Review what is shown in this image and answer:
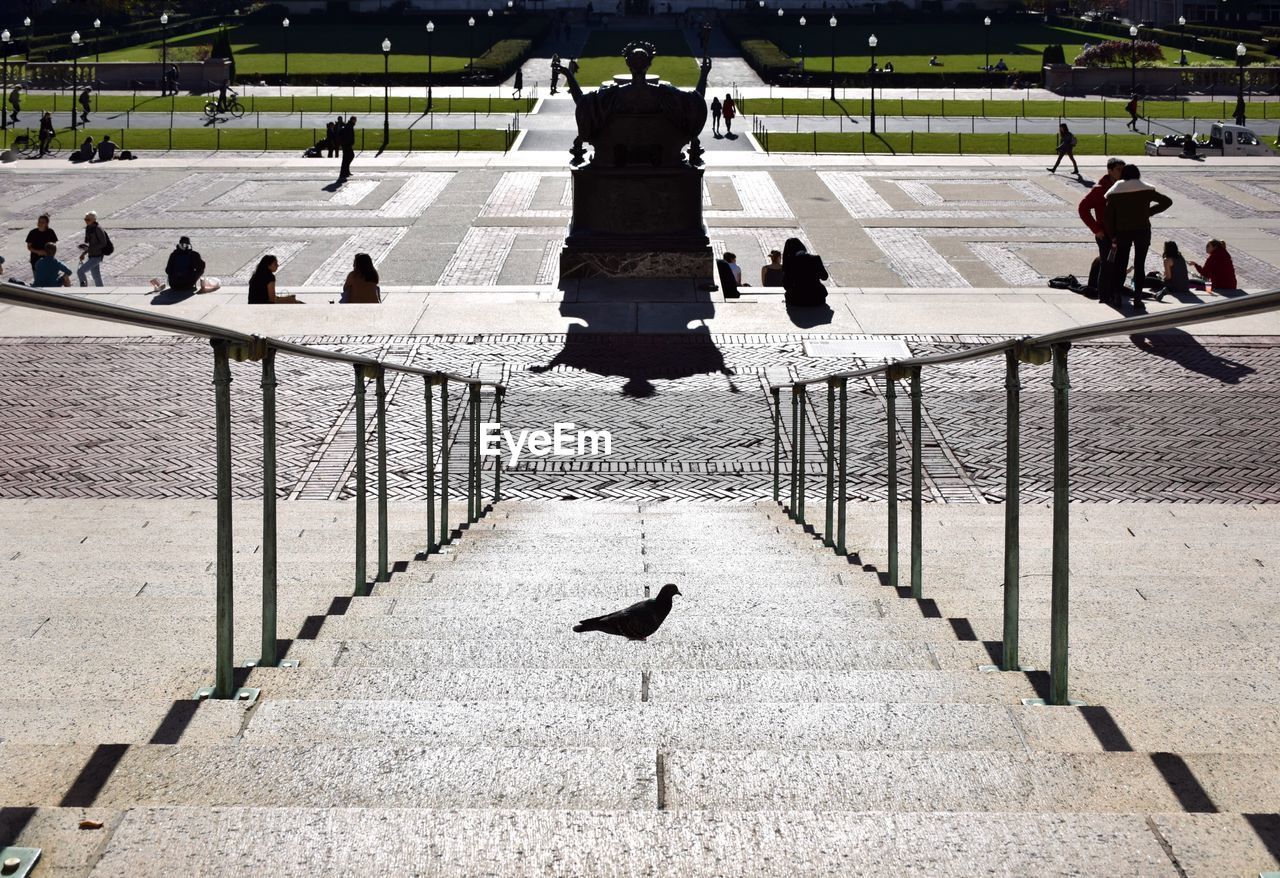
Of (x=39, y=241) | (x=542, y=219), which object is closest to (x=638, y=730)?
(x=39, y=241)

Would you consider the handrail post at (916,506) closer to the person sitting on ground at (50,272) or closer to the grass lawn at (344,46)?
the person sitting on ground at (50,272)

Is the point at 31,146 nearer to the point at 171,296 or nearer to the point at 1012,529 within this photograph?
the point at 171,296

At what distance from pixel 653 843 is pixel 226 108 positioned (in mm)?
48933

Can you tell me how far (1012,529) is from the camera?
180 inches

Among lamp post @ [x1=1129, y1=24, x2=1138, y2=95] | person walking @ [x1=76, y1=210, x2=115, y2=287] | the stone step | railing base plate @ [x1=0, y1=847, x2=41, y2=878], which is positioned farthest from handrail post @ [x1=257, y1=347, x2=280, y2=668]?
lamp post @ [x1=1129, y1=24, x2=1138, y2=95]

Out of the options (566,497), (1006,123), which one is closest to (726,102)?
(1006,123)

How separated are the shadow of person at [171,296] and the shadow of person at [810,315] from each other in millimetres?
7222

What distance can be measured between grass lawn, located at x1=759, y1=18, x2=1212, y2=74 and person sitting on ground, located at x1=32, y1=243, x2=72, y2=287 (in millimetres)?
44323

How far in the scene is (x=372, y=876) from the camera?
254 centimetres

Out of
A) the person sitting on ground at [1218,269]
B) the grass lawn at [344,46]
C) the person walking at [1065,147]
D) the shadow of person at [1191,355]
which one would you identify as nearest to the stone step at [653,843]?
the shadow of person at [1191,355]

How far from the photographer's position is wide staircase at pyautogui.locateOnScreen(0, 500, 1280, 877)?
260 cm

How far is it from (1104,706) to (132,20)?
4107 inches

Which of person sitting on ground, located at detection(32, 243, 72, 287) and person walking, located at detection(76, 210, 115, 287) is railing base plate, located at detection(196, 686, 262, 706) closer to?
person sitting on ground, located at detection(32, 243, 72, 287)

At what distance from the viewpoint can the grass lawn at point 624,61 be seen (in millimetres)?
60534
